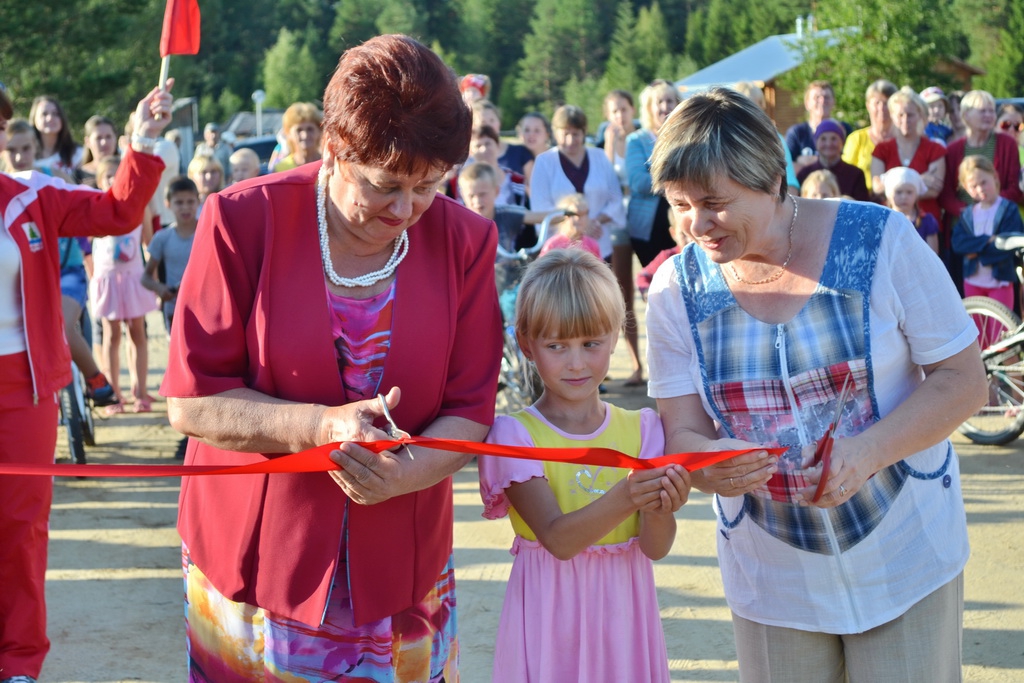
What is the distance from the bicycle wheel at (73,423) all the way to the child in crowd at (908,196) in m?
5.73

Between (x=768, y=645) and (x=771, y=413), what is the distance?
1.90 feet

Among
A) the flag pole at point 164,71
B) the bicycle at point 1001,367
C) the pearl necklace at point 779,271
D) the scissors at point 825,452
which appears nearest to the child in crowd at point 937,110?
the bicycle at point 1001,367

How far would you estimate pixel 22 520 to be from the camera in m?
3.73

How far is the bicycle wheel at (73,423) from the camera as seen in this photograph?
688cm

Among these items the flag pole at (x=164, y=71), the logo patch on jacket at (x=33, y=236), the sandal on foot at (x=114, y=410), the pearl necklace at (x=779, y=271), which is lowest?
the sandal on foot at (x=114, y=410)

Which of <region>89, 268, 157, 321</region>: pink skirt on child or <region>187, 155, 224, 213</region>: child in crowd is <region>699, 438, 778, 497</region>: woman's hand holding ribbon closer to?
<region>187, 155, 224, 213</region>: child in crowd

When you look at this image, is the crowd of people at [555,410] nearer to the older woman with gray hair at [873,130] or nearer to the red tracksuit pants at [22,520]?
the red tracksuit pants at [22,520]

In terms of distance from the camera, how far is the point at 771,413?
2473 millimetres

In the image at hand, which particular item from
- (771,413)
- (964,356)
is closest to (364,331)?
(771,413)

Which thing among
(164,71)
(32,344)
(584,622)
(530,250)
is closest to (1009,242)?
(530,250)

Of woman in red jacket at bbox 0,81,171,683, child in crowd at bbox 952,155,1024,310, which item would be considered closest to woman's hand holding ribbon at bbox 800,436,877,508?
A: woman in red jacket at bbox 0,81,171,683

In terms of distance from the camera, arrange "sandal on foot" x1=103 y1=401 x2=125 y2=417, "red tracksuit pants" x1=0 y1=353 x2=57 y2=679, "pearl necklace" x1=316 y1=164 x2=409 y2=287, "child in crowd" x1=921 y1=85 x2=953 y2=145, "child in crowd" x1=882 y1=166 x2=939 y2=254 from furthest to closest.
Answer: "child in crowd" x1=921 y1=85 x2=953 y2=145 < "sandal on foot" x1=103 y1=401 x2=125 y2=417 < "child in crowd" x1=882 y1=166 x2=939 y2=254 < "red tracksuit pants" x1=0 y1=353 x2=57 y2=679 < "pearl necklace" x1=316 y1=164 x2=409 y2=287

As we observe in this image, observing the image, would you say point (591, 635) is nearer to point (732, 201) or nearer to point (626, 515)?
point (626, 515)

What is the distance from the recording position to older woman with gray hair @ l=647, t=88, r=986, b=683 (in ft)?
7.76
